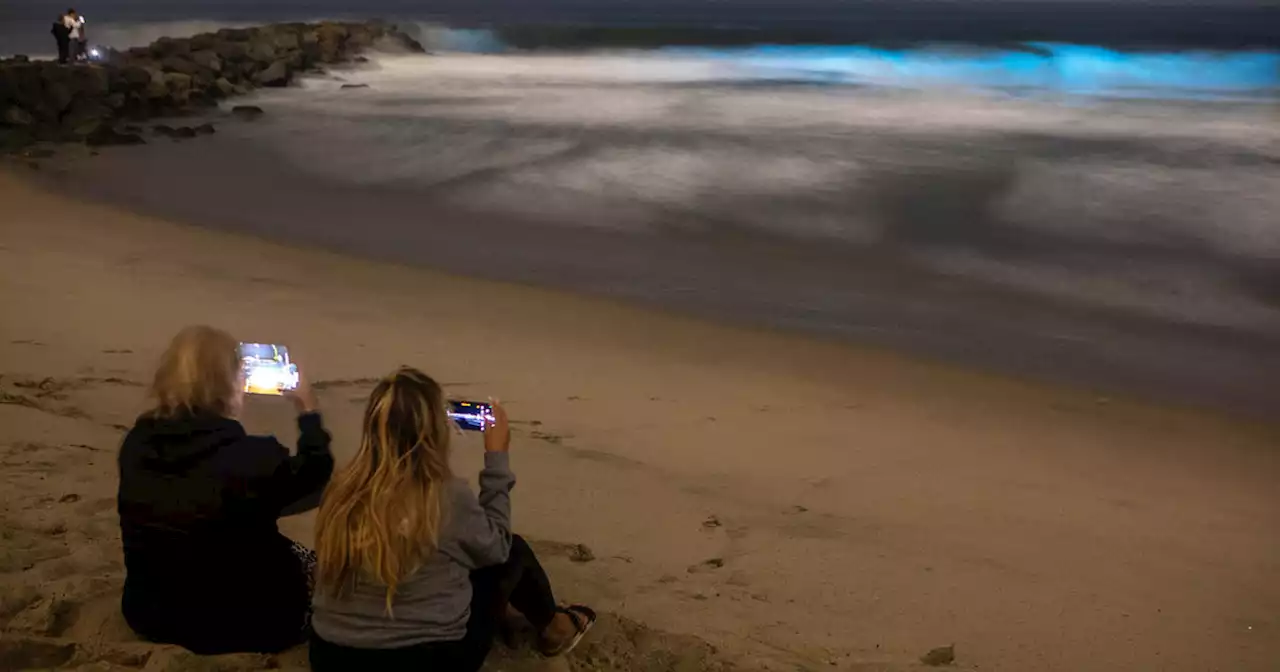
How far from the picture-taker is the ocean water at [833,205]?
884cm

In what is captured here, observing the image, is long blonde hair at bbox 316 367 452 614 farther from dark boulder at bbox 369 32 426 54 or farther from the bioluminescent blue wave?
dark boulder at bbox 369 32 426 54

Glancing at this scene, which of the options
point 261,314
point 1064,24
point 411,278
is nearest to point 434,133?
point 411,278

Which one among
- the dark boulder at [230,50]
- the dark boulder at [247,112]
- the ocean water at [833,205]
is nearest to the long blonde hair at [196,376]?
the ocean water at [833,205]

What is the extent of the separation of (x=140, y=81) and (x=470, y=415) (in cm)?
1929

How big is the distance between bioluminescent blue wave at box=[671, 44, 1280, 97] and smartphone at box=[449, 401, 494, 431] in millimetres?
30501

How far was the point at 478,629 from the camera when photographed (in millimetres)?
3135

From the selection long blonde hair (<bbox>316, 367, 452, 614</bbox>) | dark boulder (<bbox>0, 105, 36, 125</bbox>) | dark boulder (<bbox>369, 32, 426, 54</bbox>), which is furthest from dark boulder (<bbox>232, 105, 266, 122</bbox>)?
long blonde hair (<bbox>316, 367, 452, 614</bbox>)

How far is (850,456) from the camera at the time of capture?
5645mm

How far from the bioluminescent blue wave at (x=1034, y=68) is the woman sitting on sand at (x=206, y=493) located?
30.9 metres

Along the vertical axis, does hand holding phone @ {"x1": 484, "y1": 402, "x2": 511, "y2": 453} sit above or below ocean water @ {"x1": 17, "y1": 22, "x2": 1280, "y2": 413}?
above

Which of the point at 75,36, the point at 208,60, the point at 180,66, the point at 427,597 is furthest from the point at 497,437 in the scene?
the point at 208,60

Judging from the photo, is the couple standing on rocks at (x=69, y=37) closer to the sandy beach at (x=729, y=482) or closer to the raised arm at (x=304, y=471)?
the sandy beach at (x=729, y=482)

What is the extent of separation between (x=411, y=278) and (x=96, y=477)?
4650 mm

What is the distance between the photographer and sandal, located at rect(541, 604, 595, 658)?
348 centimetres
